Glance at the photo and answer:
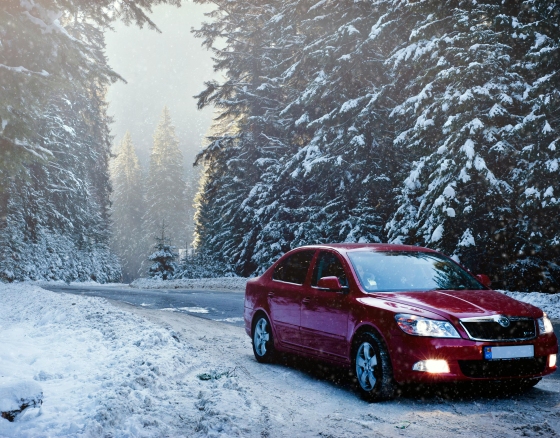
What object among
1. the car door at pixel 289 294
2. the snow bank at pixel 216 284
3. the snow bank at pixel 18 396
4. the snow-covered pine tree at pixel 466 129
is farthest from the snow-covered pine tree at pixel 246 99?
the snow bank at pixel 18 396

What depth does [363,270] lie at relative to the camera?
729 centimetres

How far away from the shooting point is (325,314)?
7387 mm

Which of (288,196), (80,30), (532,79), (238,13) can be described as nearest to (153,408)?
(532,79)

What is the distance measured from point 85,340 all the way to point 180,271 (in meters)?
39.4

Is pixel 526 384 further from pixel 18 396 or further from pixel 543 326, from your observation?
pixel 18 396

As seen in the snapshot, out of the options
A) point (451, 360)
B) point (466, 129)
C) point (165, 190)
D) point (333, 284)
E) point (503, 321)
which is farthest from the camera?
point (165, 190)

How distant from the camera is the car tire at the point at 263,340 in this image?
8820mm

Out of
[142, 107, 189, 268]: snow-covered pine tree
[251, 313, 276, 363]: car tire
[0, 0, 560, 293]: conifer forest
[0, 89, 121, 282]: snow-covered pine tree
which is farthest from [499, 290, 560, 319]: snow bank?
[142, 107, 189, 268]: snow-covered pine tree

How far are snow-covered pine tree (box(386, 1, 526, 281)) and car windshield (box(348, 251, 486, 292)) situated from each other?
33.6ft

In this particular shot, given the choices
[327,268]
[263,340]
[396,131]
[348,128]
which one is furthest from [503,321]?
[348,128]

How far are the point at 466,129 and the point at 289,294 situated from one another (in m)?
11.0

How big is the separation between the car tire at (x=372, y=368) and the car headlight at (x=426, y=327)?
339 millimetres

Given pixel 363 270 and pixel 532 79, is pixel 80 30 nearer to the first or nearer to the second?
pixel 532 79

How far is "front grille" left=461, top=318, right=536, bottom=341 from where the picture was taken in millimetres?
6066
